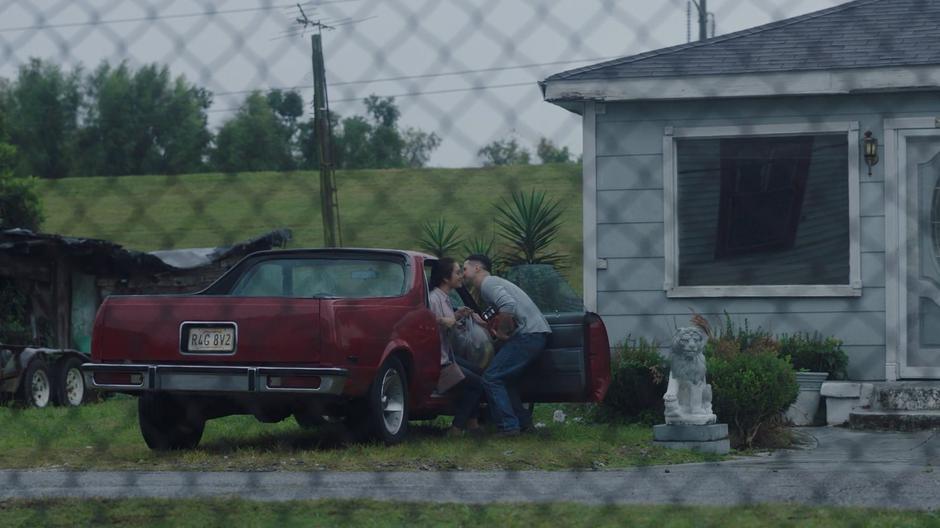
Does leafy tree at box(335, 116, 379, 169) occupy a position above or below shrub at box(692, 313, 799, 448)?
above

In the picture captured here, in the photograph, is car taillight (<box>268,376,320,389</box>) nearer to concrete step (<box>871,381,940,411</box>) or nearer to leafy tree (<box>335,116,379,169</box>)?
leafy tree (<box>335,116,379,169</box>)

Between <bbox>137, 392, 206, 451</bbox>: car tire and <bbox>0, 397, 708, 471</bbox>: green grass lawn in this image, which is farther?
<bbox>137, 392, 206, 451</bbox>: car tire

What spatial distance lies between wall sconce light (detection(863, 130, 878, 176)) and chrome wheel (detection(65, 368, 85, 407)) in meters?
8.06

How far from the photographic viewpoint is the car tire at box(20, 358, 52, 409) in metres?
12.6

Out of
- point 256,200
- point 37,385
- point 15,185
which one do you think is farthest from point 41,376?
point 256,200

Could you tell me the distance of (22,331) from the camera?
16078 millimetres

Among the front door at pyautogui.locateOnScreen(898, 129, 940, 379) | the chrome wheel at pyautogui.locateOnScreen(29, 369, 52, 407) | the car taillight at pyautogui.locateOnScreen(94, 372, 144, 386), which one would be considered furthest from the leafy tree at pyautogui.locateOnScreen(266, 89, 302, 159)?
the chrome wheel at pyautogui.locateOnScreen(29, 369, 52, 407)

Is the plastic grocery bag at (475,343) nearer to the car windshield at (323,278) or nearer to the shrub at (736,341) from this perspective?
the car windshield at (323,278)

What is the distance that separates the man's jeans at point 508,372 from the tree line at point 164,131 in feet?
17.5

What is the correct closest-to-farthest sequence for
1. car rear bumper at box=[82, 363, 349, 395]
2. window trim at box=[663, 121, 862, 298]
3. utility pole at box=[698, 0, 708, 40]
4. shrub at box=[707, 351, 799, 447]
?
utility pole at box=[698, 0, 708, 40] < car rear bumper at box=[82, 363, 349, 395] < shrub at box=[707, 351, 799, 447] < window trim at box=[663, 121, 862, 298]

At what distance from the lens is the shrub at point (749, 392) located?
8.48m

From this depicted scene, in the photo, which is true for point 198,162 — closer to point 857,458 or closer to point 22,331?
point 857,458

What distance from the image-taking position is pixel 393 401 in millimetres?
8148

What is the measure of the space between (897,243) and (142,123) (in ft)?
25.7
